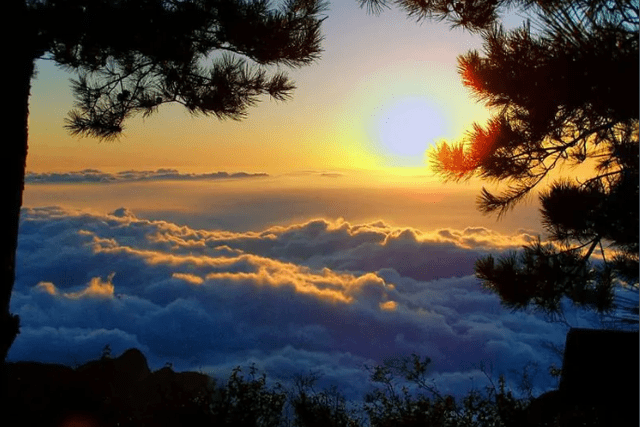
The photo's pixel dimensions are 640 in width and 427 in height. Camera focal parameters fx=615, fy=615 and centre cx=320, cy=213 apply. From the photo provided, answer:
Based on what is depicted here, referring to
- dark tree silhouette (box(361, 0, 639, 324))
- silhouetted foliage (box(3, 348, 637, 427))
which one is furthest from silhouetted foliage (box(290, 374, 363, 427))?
dark tree silhouette (box(361, 0, 639, 324))

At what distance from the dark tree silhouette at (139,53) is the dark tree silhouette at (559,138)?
3.98ft

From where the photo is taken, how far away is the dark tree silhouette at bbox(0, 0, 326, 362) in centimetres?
393

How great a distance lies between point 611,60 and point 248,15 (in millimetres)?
2629

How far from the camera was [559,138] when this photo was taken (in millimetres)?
4867

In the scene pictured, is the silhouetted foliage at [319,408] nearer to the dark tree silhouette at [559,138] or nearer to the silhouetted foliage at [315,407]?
the silhouetted foliage at [315,407]

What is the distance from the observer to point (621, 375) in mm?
4844

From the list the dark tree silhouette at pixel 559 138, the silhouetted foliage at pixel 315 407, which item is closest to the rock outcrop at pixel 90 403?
the silhouetted foliage at pixel 315 407

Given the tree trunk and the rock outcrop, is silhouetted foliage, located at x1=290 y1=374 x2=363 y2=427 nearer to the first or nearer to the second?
the rock outcrop

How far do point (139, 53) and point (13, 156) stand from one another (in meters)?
1.30

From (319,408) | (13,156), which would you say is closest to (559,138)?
(319,408)

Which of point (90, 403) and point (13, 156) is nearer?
point (13, 156)

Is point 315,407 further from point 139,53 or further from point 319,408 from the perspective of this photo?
point 139,53

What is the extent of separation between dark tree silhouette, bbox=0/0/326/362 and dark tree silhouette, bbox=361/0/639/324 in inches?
47.7

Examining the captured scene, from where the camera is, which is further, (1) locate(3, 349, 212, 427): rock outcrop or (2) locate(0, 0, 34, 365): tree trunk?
(1) locate(3, 349, 212, 427): rock outcrop
